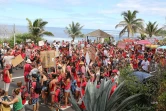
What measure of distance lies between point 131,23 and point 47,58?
37.1 metres

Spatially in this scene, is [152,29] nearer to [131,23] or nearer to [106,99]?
[131,23]

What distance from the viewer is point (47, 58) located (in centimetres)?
1209

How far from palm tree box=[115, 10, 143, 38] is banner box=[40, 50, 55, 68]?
35645 millimetres

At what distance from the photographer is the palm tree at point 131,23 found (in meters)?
46.6

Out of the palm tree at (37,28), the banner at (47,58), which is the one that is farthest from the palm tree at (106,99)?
the palm tree at (37,28)

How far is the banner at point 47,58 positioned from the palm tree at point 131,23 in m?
35.6

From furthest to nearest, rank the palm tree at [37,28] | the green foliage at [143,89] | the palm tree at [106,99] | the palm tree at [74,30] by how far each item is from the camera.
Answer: the palm tree at [74,30]
the palm tree at [37,28]
the palm tree at [106,99]
the green foliage at [143,89]

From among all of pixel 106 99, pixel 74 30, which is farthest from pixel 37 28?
pixel 106 99

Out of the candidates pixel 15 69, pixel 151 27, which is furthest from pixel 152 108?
pixel 151 27

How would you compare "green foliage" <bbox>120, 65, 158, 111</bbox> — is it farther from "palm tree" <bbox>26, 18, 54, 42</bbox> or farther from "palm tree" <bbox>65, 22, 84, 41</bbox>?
"palm tree" <bbox>65, 22, 84, 41</bbox>

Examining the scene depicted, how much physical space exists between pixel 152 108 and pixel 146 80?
2.96 feet

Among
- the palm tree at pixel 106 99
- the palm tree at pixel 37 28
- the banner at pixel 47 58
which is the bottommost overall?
the palm tree at pixel 106 99

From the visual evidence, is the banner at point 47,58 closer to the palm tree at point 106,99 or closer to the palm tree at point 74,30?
the palm tree at point 106,99

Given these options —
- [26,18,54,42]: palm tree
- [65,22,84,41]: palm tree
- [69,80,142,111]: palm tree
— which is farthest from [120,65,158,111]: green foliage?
[65,22,84,41]: palm tree
